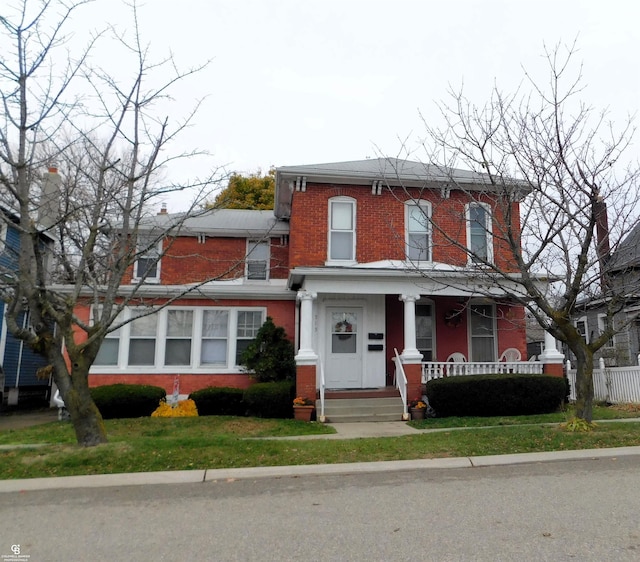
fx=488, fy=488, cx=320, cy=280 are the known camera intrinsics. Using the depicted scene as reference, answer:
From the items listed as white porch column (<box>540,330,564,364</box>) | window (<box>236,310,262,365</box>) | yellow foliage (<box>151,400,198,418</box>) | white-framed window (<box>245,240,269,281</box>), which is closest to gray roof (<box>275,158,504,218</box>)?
white-framed window (<box>245,240,269,281</box>)

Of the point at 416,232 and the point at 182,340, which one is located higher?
the point at 416,232

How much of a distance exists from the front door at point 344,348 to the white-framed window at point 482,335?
11.4ft

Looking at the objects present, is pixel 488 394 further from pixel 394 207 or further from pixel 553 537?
pixel 553 537

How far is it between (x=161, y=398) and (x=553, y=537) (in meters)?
10.4

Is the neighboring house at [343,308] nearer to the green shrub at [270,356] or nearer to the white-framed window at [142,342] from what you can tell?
the white-framed window at [142,342]

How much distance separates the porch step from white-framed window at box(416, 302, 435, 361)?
2605 millimetres

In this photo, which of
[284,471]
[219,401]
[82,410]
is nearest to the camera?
[284,471]

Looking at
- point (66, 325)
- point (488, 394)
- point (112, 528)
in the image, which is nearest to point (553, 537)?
point (112, 528)

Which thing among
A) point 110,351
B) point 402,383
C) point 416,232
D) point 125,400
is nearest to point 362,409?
point 402,383

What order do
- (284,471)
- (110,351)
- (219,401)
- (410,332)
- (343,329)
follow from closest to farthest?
(284,471)
(410,332)
(219,401)
(343,329)
(110,351)

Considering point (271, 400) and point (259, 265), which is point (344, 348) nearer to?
point (271, 400)

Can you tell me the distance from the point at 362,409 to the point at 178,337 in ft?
18.9

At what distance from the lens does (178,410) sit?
1204cm

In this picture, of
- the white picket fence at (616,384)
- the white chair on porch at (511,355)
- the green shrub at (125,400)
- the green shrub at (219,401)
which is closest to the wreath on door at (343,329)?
the green shrub at (219,401)
